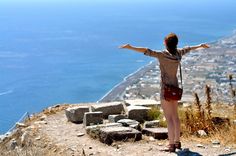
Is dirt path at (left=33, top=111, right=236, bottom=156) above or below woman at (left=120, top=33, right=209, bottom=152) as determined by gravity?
below

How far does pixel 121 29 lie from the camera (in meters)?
128

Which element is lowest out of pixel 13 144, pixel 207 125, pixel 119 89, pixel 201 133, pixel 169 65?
pixel 13 144

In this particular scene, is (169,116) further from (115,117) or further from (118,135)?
(115,117)

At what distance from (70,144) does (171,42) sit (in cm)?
329

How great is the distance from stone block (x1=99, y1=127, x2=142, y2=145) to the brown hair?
2360mm

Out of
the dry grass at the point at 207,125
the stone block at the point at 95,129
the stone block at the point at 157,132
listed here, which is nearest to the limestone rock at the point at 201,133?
the dry grass at the point at 207,125

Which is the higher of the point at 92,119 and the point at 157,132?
the point at 92,119

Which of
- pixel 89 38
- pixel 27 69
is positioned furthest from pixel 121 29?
pixel 27 69

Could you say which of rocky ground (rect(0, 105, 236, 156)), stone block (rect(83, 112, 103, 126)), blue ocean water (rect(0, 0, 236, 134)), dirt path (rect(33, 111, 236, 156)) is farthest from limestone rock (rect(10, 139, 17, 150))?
blue ocean water (rect(0, 0, 236, 134))

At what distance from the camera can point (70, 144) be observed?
34.3ft

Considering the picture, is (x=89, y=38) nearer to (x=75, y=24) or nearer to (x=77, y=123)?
(x=75, y=24)

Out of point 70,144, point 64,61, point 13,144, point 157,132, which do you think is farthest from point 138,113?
point 64,61

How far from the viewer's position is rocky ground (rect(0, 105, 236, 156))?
9156 millimetres

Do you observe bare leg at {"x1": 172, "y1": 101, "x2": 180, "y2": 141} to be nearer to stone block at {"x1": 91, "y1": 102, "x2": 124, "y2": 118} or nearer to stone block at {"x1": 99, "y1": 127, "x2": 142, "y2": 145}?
stone block at {"x1": 99, "y1": 127, "x2": 142, "y2": 145}
